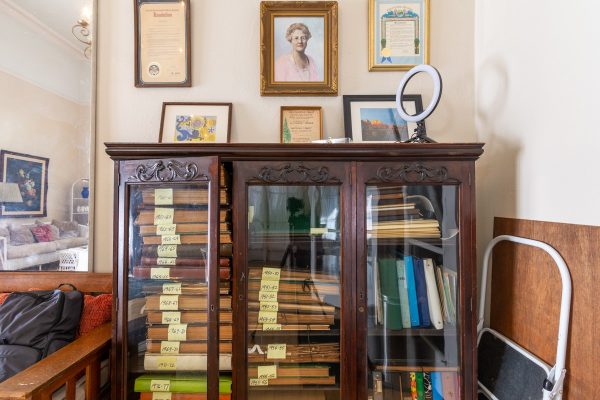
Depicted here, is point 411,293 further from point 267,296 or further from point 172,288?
point 172,288

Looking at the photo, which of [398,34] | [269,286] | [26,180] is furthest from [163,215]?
[398,34]

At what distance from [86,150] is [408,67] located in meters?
1.78

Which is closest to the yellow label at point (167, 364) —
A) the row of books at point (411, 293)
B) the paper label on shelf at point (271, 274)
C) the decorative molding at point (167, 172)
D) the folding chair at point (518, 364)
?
the paper label on shelf at point (271, 274)

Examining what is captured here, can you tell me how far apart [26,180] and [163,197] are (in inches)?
37.3

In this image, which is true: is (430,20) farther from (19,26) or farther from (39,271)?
(39,271)

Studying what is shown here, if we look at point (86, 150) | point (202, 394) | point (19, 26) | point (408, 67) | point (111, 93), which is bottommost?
point (202, 394)

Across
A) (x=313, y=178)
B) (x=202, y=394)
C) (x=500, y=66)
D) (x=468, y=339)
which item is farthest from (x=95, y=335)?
(x=500, y=66)

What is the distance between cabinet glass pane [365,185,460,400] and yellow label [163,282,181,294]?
80cm

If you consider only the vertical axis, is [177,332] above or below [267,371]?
above

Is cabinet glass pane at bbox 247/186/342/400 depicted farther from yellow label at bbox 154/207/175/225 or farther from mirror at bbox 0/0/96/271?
mirror at bbox 0/0/96/271

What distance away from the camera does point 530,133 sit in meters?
1.18

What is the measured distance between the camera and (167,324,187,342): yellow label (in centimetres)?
121

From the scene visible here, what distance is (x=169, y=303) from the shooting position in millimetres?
1228

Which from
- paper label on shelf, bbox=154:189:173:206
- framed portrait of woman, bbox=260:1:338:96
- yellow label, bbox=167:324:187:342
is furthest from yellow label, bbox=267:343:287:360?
framed portrait of woman, bbox=260:1:338:96
